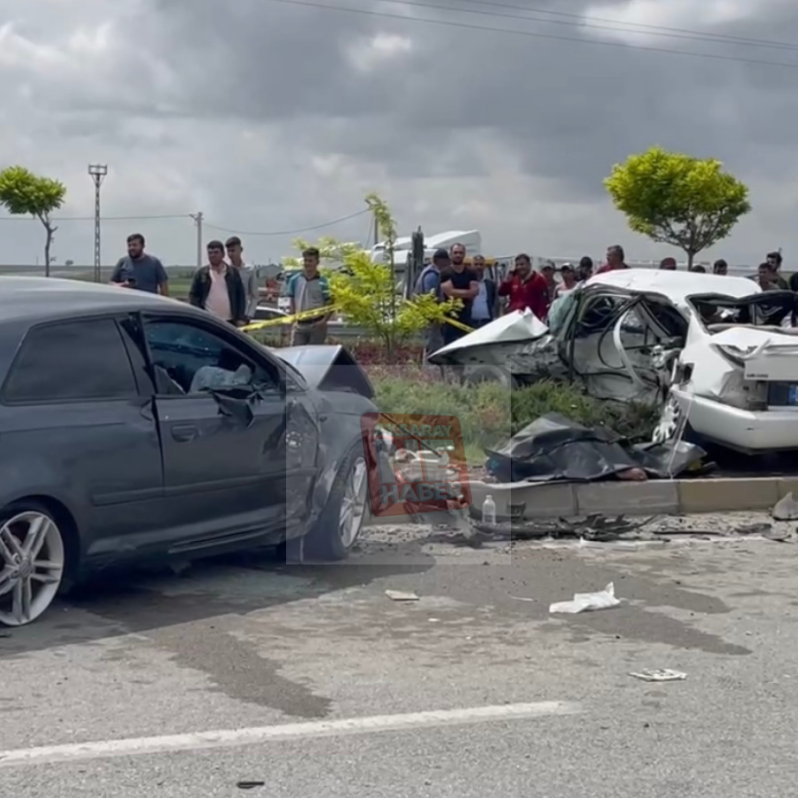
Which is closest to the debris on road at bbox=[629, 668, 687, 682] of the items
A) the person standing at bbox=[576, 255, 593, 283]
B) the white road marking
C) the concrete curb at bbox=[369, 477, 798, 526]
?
the white road marking

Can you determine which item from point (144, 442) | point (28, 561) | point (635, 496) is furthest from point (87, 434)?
point (635, 496)

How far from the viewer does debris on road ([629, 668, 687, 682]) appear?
19.7 feet

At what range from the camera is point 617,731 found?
17.2ft

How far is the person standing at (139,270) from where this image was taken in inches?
532

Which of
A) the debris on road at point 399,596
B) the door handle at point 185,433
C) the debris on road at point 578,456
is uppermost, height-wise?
the door handle at point 185,433

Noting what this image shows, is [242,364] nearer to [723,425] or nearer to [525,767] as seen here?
[525,767]

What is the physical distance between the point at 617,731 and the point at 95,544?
108 inches

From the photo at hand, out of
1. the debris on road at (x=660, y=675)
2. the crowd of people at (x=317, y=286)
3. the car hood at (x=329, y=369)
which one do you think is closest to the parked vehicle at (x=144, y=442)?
the car hood at (x=329, y=369)

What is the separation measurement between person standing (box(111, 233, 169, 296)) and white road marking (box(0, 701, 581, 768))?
8782mm

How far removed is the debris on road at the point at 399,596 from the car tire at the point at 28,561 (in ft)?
5.95

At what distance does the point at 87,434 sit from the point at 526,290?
10.1 meters

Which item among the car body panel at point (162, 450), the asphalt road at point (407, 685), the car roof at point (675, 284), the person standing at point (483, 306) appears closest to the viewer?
the asphalt road at point (407, 685)

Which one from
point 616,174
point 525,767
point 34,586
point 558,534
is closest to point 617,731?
point 525,767

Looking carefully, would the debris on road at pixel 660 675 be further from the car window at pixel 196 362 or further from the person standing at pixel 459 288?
the person standing at pixel 459 288
